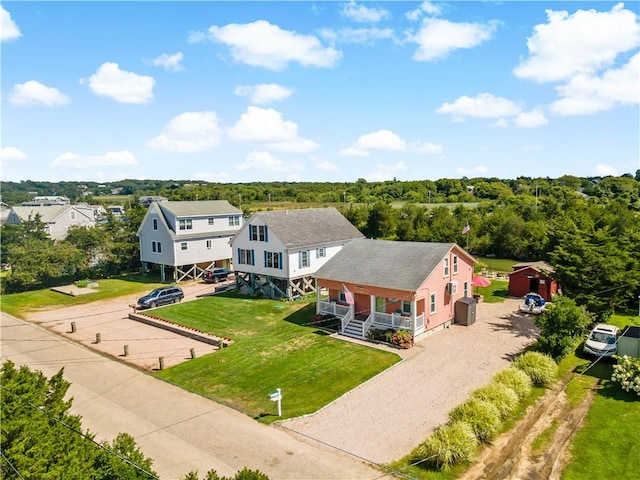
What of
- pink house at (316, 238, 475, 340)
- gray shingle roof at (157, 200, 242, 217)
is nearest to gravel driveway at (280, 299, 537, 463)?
pink house at (316, 238, 475, 340)

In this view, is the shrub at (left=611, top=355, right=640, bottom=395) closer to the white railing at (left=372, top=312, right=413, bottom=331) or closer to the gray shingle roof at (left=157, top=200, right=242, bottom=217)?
the white railing at (left=372, top=312, right=413, bottom=331)

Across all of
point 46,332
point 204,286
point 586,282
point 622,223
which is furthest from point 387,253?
point 622,223

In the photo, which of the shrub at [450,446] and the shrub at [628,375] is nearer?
the shrub at [450,446]

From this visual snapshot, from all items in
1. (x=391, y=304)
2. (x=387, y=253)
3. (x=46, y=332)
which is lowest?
(x=46, y=332)

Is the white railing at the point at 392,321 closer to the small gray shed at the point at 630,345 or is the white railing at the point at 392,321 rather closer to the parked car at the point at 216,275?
the small gray shed at the point at 630,345

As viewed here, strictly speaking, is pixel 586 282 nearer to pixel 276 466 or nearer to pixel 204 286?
pixel 276 466

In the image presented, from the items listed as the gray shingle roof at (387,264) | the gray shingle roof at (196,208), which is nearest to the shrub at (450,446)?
the gray shingle roof at (387,264)
